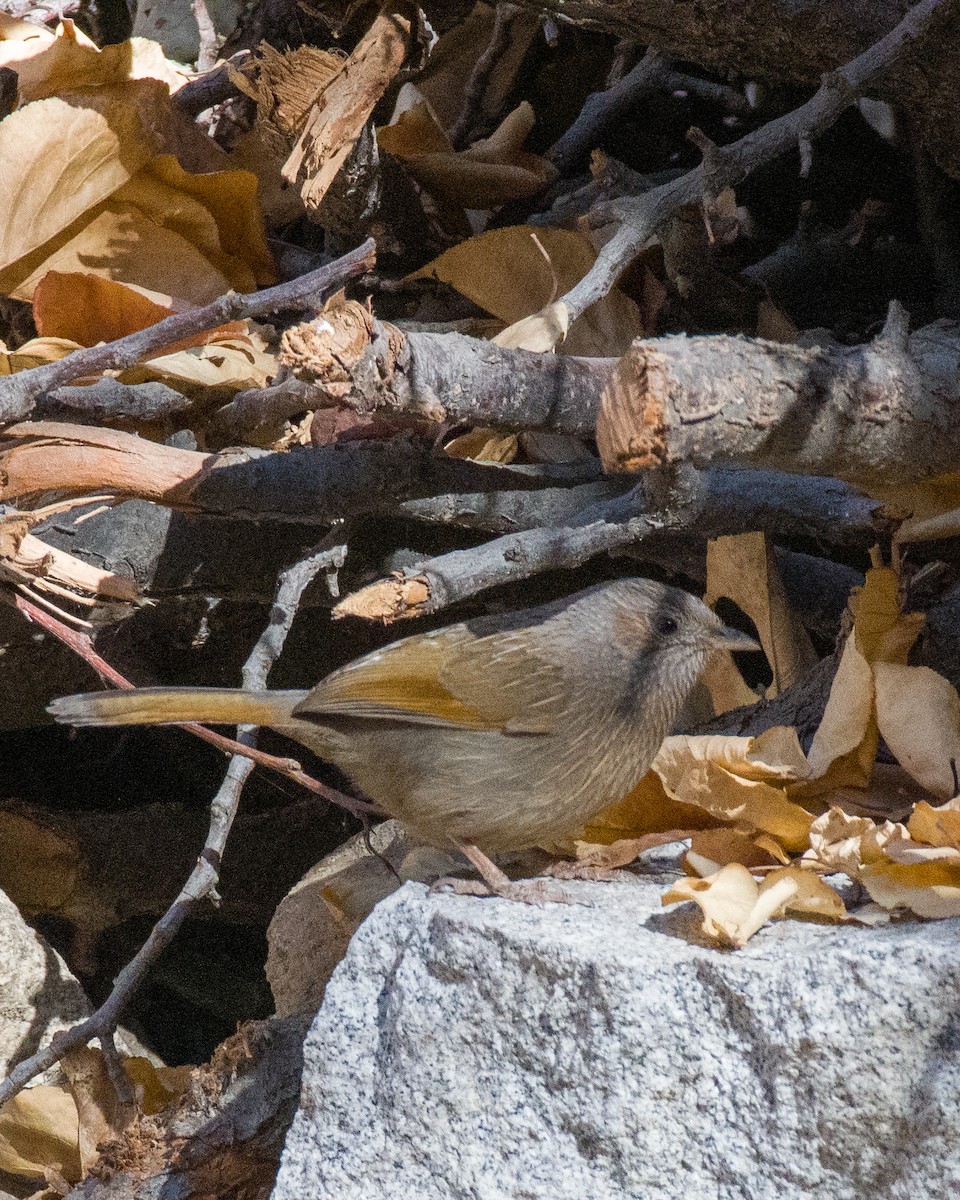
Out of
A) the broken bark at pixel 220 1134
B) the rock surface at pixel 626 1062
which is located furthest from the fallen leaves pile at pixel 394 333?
the broken bark at pixel 220 1134

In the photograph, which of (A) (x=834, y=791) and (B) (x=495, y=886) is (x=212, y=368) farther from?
(A) (x=834, y=791)

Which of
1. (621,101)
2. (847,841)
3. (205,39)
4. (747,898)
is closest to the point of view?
(747,898)

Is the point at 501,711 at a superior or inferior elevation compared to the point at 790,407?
inferior

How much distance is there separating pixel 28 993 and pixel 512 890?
134cm

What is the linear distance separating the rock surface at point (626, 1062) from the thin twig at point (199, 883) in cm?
59

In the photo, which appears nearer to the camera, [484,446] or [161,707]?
[161,707]

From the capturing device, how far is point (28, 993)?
2.85 meters

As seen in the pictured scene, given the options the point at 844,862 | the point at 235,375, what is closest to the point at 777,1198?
the point at 844,862

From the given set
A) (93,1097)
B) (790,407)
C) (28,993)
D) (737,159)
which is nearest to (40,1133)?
(93,1097)

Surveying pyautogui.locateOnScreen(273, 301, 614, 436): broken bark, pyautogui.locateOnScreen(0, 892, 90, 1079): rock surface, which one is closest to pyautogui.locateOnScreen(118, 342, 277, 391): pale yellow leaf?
pyautogui.locateOnScreen(273, 301, 614, 436): broken bark

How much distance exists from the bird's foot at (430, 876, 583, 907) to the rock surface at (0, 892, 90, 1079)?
1.23m

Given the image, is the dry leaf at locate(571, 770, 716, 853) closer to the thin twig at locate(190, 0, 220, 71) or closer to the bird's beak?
the bird's beak

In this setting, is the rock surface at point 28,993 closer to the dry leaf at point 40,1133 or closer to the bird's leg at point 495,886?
the dry leaf at point 40,1133

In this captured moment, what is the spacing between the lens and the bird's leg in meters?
2.04
